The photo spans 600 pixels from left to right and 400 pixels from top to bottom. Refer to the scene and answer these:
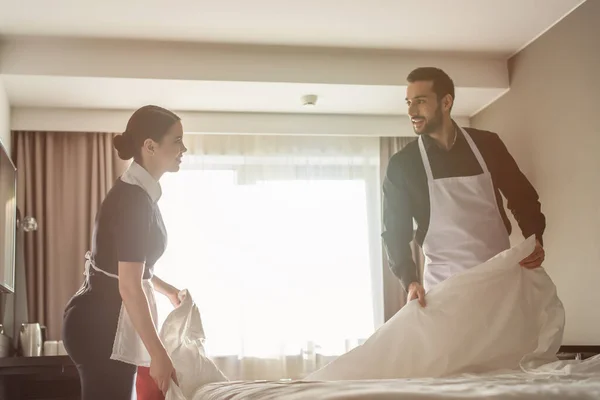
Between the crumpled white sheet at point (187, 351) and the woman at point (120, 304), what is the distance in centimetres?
8

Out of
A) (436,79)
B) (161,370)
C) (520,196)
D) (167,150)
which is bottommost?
(161,370)

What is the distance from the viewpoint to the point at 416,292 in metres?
2.34

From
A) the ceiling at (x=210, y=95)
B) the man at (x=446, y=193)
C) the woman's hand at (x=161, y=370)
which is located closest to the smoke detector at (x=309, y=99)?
the ceiling at (x=210, y=95)

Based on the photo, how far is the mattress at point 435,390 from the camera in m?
1.27

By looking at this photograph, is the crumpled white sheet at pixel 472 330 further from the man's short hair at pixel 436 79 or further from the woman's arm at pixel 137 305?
the man's short hair at pixel 436 79

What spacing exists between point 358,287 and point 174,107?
167cm

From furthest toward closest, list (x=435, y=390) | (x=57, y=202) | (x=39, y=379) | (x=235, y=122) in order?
(x=235, y=122) < (x=57, y=202) < (x=39, y=379) < (x=435, y=390)

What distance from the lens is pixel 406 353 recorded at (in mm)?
2236

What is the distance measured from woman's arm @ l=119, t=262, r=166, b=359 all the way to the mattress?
0.31m

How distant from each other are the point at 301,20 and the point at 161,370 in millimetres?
2354

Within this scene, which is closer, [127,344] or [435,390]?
[435,390]

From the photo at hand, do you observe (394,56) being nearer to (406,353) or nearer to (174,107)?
(174,107)

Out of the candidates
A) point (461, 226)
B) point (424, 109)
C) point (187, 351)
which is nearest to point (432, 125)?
point (424, 109)

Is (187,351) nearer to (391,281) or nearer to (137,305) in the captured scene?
(137,305)
